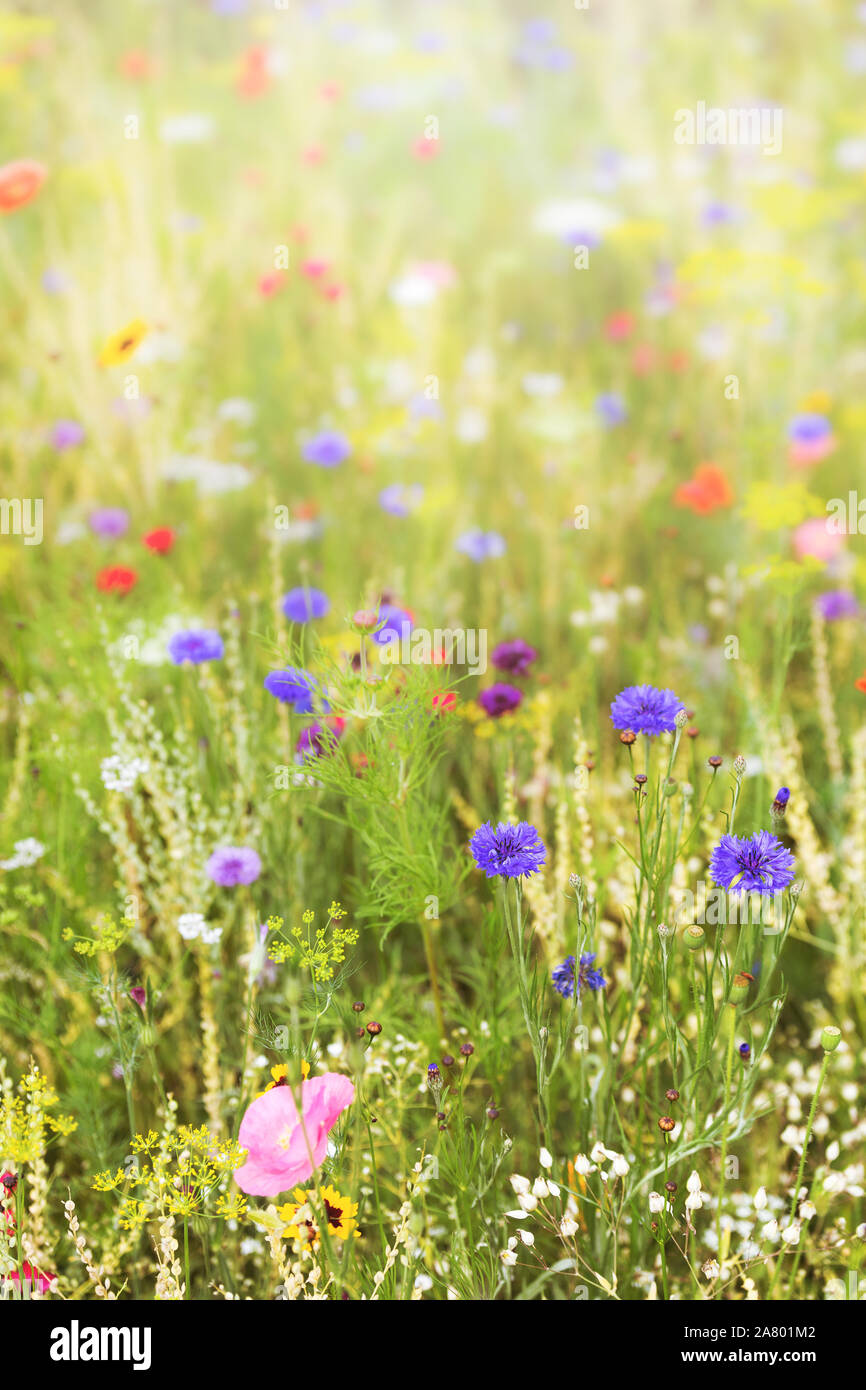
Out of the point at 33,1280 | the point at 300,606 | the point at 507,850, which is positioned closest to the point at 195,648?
the point at 300,606

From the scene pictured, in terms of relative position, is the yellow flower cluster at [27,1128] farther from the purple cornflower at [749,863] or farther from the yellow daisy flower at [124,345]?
the yellow daisy flower at [124,345]

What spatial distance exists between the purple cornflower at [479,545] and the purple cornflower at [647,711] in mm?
1119

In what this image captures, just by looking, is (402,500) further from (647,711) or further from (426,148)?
(426,148)

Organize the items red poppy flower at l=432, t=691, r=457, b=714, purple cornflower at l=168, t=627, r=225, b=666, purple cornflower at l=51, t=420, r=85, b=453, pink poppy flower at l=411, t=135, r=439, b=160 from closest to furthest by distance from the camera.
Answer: red poppy flower at l=432, t=691, r=457, b=714 < purple cornflower at l=168, t=627, r=225, b=666 < purple cornflower at l=51, t=420, r=85, b=453 < pink poppy flower at l=411, t=135, r=439, b=160

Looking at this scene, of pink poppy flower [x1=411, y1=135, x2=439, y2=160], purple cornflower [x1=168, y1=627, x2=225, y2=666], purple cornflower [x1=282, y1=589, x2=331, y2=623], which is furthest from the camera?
pink poppy flower [x1=411, y1=135, x2=439, y2=160]

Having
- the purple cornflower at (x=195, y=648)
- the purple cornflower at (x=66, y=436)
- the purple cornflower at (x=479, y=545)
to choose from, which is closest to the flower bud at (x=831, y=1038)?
the purple cornflower at (x=195, y=648)

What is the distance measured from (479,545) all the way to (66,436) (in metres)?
1.12

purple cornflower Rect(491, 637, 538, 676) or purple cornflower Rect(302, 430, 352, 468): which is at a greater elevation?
purple cornflower Rect(302, 430, 352, 468)

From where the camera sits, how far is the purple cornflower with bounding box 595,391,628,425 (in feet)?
9.24

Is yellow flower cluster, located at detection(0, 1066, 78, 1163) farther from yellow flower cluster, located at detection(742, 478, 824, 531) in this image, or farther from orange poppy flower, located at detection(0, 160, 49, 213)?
orange poppy flower, located at detection(0, 160, 49, 213)

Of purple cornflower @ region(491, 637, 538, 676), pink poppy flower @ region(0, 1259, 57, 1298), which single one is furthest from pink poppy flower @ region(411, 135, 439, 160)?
pink poppy flower @ region(0, 1259, 57, 1298)

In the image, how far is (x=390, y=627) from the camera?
152 centimetres

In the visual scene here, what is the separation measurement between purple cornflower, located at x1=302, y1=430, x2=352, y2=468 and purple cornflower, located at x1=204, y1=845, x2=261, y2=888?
4.20ft
